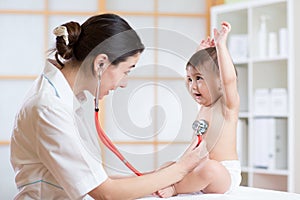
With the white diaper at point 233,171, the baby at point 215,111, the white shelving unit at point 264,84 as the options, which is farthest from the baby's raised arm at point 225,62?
the white shelving unit at point 264,84

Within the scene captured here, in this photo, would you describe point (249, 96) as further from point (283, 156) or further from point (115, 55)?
point (115, 55)

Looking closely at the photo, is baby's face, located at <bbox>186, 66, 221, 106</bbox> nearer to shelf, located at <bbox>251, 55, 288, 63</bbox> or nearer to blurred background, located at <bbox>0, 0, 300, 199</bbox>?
blurred background, located at <bbox>0, 0, 300, 199</bbox>

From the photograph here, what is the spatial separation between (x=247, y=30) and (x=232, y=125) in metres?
1.95

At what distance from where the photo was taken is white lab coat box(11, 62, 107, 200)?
1.34m

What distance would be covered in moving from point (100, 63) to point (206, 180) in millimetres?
427

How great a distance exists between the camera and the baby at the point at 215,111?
1.43 metres

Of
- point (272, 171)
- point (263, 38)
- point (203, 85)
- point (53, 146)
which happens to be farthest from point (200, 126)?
point (263, 38)

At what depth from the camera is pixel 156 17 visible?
3791mm

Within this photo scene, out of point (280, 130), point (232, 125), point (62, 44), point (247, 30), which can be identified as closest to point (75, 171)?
point (62, 44)

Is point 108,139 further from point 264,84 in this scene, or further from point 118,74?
point 264,84

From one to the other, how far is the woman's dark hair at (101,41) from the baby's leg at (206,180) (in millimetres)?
369

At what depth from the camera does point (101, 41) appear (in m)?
1.38

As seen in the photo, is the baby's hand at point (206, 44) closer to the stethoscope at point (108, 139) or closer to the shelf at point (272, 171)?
the stethoscope at point (108, 139)

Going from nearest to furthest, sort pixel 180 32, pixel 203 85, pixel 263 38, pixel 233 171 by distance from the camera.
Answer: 1. pixel 203 85
2. pixel 233 171
3. pixel 180 32
4. pixel 263 38
